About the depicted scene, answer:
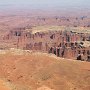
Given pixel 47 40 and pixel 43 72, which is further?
pixel 47 40

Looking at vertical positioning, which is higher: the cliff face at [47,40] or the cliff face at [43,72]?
the cliff face at [43,72]

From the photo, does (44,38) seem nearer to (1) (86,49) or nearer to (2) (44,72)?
(1) (86,49)

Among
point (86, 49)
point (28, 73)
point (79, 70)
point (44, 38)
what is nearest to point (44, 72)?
point (28, 73)

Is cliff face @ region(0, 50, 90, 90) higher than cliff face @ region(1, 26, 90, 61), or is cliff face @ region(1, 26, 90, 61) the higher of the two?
cliff face @ region(0, 50, 90, 90)

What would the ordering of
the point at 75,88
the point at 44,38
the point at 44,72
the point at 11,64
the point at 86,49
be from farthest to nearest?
the point at 44,38
the point at 86,49
the point at 11,64
the point at 44,72
the point at 75,88

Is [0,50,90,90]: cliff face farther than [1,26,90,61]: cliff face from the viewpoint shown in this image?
No

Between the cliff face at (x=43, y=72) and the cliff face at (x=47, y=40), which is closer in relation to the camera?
the cliff face at (x=43, y=72)

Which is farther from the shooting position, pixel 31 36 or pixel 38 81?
pixel 31 36

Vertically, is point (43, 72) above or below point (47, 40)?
above
